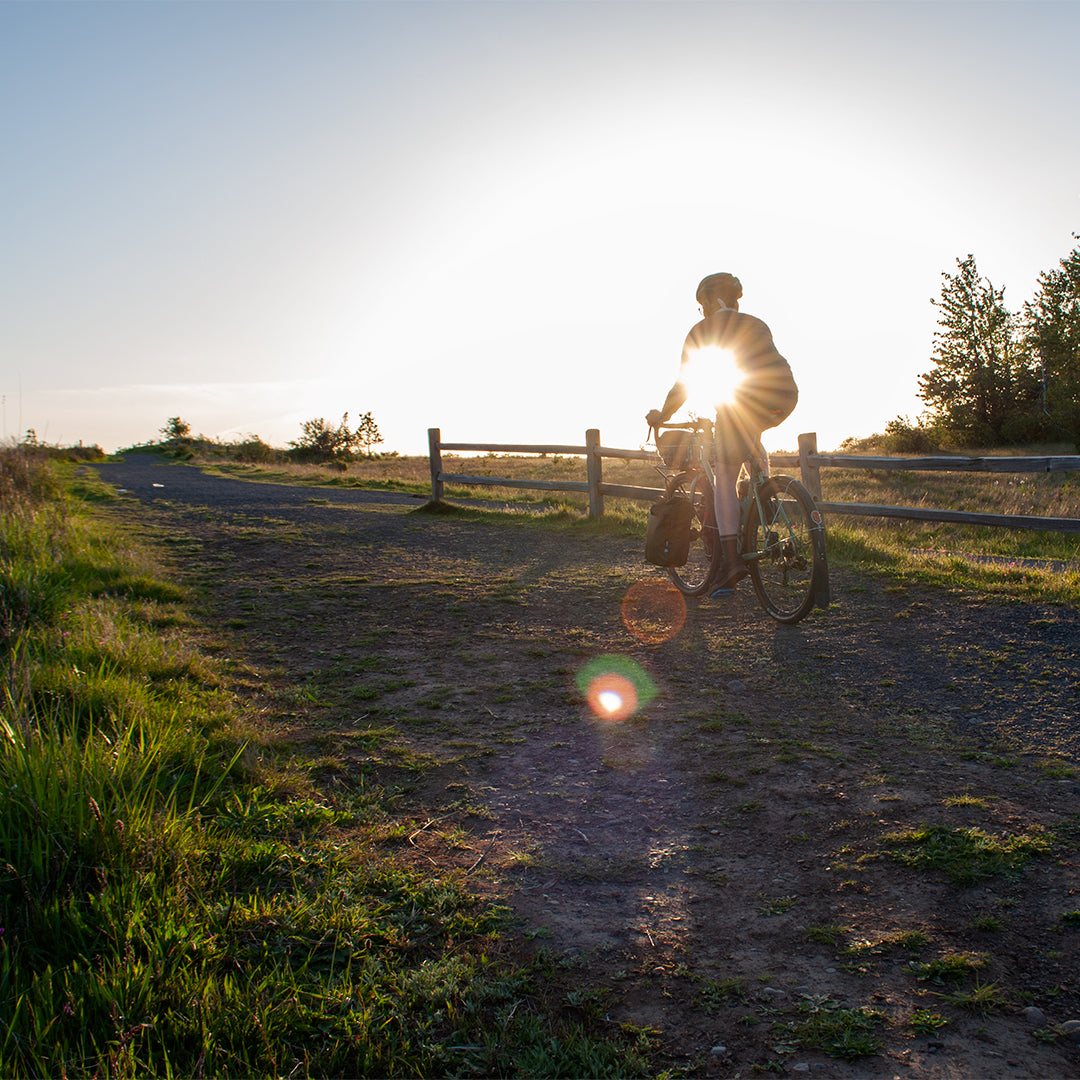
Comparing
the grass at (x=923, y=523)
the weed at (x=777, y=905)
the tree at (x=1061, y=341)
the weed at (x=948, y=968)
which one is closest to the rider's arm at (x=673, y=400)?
the grass at (x=923, y=523)

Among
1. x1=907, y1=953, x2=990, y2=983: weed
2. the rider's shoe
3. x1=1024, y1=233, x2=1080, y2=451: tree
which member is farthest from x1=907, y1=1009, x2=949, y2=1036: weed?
x1=1024, y1=233, x2=1080, y2=451: tree

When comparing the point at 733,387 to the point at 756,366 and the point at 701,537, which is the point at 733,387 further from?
the point at 701,537

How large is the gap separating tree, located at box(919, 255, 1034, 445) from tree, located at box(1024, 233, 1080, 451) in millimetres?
2724

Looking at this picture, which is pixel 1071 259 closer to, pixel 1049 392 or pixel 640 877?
pixel 1049 392

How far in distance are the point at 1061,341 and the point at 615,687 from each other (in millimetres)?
36983

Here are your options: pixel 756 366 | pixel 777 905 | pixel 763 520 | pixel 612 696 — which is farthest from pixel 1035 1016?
pixel 756 366

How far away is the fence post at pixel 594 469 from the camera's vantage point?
35.9 ft

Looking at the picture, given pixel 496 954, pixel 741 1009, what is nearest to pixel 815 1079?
pixel 741 1009

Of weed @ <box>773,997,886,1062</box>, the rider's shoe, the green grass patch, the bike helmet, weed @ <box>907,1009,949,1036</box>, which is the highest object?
the bike helmet

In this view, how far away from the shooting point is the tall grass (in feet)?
5.59

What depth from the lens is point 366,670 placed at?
473 cm

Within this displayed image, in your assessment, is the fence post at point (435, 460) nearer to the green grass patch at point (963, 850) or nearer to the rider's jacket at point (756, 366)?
the rider's jacket at point (756, 366)

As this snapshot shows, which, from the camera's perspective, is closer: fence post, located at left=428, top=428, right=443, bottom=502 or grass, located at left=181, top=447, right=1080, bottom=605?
grass, located at left=181, top=447, right=1080, bottom=605

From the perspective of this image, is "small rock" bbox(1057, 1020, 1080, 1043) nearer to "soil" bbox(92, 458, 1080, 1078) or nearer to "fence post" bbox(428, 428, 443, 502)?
"soil" bbox(92, 458, 1080, 1078)
